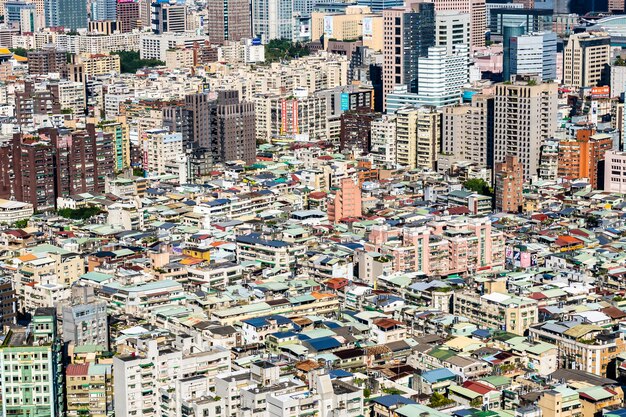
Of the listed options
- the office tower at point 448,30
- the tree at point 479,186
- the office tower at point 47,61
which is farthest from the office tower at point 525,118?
the office tower at point 47,61

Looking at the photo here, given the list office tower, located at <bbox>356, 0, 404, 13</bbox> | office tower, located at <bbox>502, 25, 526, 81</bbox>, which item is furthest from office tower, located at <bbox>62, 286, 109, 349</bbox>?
office tower, located at <bbox>356, 0, 404, 13</bbox>

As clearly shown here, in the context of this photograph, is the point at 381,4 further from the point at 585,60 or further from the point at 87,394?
the point at 87,394

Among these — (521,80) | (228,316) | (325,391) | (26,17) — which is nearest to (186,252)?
(228,316)

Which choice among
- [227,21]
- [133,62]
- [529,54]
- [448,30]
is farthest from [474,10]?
[133,62]

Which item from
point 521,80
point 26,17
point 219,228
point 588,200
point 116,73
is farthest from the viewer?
point 26,17

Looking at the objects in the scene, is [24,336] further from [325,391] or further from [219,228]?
→ [219,228]

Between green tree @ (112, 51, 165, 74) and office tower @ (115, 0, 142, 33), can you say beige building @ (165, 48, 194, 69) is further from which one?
office tower @ (115, 0, 142, 33)
